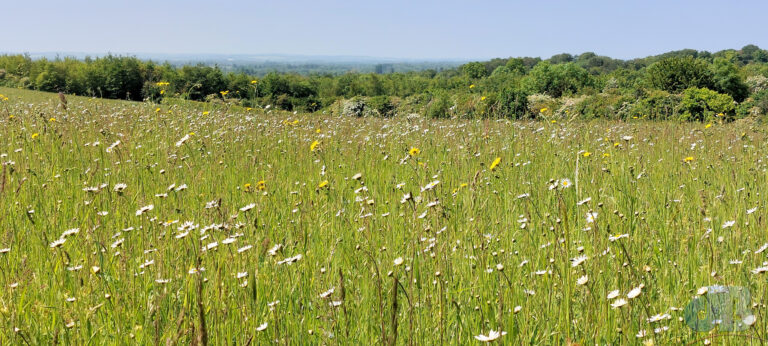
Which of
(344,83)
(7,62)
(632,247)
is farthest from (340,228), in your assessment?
(344,83)

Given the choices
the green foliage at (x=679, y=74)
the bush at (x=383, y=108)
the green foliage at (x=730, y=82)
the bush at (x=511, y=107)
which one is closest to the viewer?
the bush at (x=511, y=107)

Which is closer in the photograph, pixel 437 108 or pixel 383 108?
pixel 437 108

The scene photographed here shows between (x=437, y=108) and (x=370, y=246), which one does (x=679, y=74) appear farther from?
(x=370, y=246)

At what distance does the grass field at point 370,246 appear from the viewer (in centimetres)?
165

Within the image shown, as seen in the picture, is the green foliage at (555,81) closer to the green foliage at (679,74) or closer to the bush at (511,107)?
the green foliage at (679,74)

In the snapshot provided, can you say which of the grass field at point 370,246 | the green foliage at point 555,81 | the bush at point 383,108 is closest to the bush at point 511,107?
the grass field at point 370,246

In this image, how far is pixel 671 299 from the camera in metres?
1.86

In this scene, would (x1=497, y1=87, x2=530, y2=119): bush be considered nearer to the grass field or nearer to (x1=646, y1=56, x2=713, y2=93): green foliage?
the grass field

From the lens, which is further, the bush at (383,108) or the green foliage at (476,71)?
the green foliage at (476,71)

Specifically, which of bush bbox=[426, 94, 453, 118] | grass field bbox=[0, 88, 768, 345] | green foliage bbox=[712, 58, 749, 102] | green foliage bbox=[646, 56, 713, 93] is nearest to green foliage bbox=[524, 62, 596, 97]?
green foliage bbox=[646, 56, 713, 93]

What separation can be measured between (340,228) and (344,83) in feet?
267

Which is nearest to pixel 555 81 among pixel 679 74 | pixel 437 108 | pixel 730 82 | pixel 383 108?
pixel 679 74

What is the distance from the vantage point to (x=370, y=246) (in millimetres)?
2152

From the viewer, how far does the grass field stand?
5.41 ft
